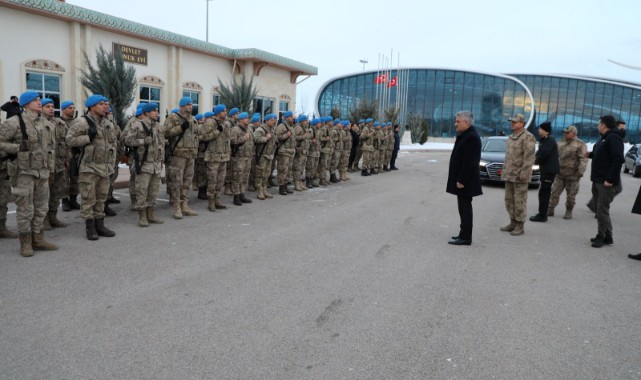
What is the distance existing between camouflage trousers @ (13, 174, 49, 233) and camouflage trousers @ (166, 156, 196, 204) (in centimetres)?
234

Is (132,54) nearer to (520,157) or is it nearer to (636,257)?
(520,157)

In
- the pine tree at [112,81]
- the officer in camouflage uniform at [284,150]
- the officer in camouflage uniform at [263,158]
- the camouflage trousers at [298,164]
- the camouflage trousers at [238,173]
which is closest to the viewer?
the camouflage trousers at [238,173]

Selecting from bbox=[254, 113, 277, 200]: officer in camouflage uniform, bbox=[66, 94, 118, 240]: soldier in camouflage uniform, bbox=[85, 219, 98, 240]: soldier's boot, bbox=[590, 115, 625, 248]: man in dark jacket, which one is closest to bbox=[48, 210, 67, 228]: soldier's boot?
bbox=[66, 94, 118, 240]: soldier in camouflage uniform

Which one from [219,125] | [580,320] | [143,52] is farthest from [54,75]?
[580,320]

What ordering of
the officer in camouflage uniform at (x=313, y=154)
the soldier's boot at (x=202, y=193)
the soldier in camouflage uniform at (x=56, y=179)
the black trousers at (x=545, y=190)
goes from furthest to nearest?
1. the officer in camouflage uniform at (x=313, y=154)
2. the soldier's boot at (x=202, y=193)
3. the black trousers at (x=545, y=190)
4. the soldier in camouflage uniform at (x=56, y=179)

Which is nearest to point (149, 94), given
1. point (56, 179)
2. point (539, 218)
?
point (56, 179)

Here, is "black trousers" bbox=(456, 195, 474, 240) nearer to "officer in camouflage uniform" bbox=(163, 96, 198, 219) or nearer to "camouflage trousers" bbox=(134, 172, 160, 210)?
"officer in camouflage uniform" bbox=(163, 96, 198, 219)

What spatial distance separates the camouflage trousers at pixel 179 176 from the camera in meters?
7.82

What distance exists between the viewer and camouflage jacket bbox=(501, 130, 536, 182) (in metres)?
7.31

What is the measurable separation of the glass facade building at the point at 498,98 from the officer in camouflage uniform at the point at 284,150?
159 ft

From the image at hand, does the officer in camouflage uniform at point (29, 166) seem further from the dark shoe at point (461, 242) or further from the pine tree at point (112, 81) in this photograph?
the pine tree at point (112, 81)

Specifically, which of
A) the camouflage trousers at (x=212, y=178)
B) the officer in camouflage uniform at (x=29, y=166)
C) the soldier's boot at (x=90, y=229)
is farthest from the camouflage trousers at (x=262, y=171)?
the officer in camouflage uniform at (x=29, y=166)

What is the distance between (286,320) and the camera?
12.7 ft

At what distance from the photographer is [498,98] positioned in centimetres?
6091
